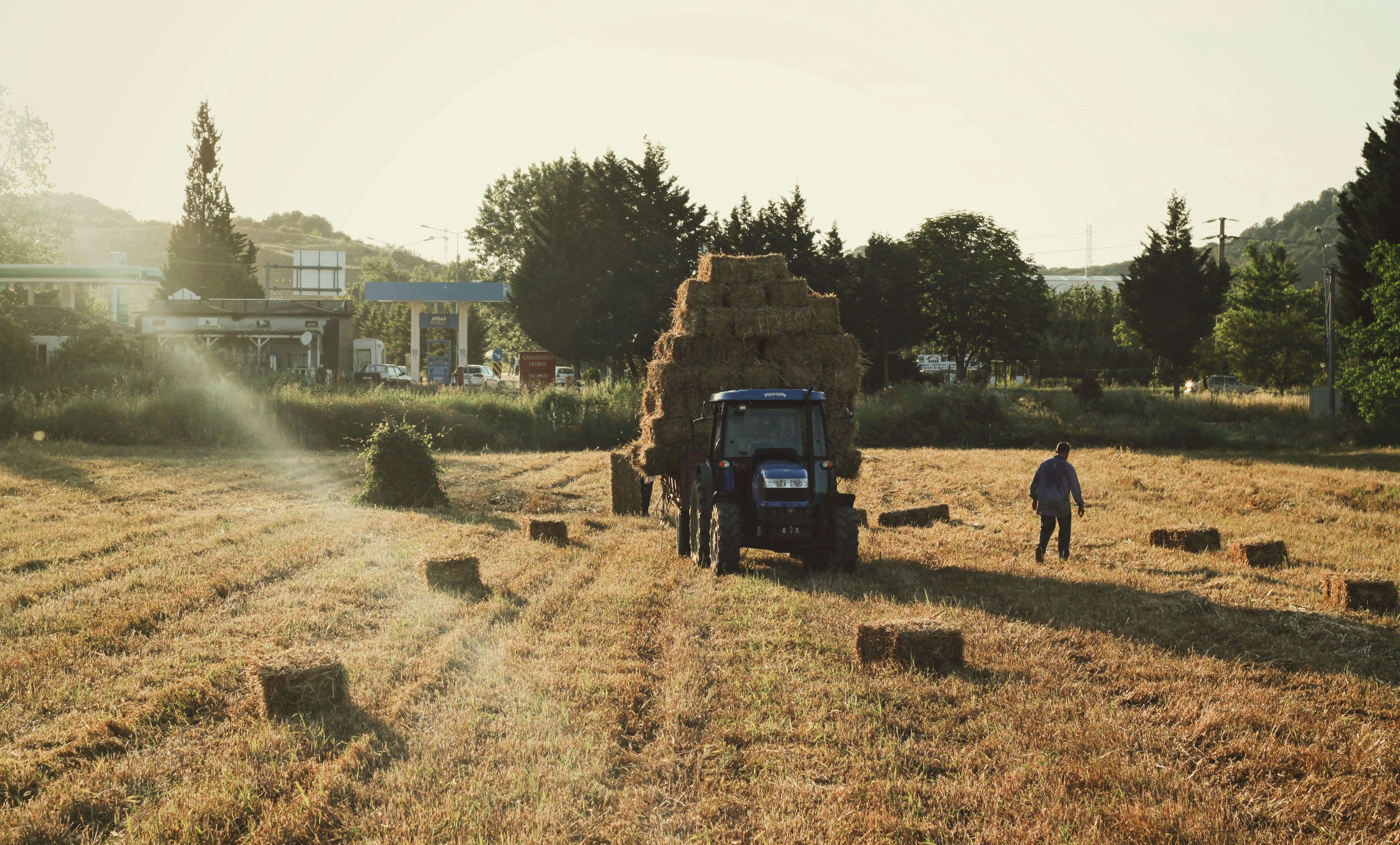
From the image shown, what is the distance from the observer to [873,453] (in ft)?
104

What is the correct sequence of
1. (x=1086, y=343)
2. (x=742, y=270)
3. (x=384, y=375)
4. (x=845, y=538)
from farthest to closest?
(x=1086, y=343) → (x=384, y=375) → (x=742, y=270) → (x=845, y=538)

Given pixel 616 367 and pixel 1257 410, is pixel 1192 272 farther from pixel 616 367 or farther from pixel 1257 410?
pixel 616 367

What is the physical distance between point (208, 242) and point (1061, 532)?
9005cm

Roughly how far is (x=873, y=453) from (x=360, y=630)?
24.4 metres

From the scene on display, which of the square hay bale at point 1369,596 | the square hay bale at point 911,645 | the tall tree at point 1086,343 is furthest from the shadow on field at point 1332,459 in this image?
the tall tree at point 1086,343

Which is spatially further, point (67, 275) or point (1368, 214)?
point (67, 275)

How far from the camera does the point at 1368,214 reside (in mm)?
35875

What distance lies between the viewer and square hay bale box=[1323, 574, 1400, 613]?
33.7ft

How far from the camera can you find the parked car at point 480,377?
58.2 m

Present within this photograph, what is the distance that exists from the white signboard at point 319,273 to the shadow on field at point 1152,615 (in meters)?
75.2

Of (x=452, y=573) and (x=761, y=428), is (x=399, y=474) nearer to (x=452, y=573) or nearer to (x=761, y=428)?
(x=452, y=573)

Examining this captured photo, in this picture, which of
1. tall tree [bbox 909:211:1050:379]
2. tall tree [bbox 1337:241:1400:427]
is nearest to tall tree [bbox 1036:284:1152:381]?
tall tree [bbox 909:211:1050:379]

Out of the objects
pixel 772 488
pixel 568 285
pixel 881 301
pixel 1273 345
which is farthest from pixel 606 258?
pixel 772 488

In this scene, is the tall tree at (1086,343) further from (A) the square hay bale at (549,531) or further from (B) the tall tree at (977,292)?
(A) the square hay bale at (549,531)
